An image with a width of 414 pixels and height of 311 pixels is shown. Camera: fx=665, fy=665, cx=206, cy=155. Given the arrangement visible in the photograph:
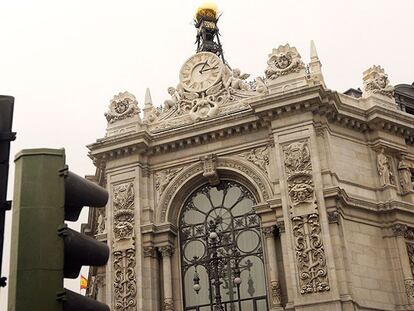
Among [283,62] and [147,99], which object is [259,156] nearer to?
[283,62]

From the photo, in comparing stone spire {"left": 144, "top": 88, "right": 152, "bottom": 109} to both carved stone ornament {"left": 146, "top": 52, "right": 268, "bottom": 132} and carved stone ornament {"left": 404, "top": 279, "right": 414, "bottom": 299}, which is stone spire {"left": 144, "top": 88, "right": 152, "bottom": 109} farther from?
carved stone ornament {"left": 404, "top": 279, "right": 414, "bottom": 299}

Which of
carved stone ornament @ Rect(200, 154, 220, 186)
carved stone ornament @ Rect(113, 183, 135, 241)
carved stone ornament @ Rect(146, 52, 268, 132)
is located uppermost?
carved stone ornament @ Rect(146, 52, 268, 132)

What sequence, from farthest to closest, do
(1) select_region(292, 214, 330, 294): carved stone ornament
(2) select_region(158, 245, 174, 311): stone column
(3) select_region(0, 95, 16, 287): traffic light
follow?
(2) select_region(158, 245, 174, 311): stone column < (1) select_region(292, 214, 330, 294): carved stone ornament < (3) select_region(0, 95, 16, 287): traffic light

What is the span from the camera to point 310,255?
2228 centimetres

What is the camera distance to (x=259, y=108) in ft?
80.2

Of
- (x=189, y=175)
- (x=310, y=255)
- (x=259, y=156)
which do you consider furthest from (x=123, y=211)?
(x=310, y=255)

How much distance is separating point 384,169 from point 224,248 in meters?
6.83

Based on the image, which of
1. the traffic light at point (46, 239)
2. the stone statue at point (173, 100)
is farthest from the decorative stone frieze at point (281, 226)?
the traffic light at point (46, 239)

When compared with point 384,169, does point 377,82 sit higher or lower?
higher

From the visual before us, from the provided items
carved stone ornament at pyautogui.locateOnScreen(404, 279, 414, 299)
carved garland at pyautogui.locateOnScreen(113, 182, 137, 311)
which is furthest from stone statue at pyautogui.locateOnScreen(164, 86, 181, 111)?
carved stone ornament at pyautogui.locateOnScreen(404, 279, 414, 299)

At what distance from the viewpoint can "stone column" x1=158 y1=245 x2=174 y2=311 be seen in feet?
79.3

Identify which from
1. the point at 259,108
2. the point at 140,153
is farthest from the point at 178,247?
the point at 259,108

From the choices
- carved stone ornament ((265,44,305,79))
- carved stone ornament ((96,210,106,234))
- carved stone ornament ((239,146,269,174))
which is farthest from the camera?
carved stone ornament ((96,210,106,234))

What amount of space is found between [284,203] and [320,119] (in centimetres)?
361
